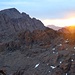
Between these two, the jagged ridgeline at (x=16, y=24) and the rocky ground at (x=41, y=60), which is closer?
the rocky ground at (x=41, y=60)

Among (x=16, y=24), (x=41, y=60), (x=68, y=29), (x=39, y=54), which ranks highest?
(x=41, y=60)

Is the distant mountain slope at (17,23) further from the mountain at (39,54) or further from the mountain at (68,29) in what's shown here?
the mountain at (39,54)

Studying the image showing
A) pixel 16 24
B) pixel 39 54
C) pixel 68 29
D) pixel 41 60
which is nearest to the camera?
pixel 41 60

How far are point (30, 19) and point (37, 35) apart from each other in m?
80.1

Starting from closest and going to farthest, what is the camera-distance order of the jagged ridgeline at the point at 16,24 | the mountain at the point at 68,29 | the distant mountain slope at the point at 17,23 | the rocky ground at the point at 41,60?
1. the rocky ground at the point at 41,60
2. the jagged ridgeline at the point at 16,24
3. the mountain at the point at 68,29
4. the distant mountain slope at the point at 17,23

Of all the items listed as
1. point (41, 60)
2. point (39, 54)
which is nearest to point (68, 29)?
point (39, 54)

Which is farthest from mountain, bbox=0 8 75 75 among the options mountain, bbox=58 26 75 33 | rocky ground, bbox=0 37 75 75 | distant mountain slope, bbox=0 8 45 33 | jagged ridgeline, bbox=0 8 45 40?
mountain, bbox=58 26 75 33

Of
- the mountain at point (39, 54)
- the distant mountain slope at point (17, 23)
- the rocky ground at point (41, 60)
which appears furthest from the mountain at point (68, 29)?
the rocky ground at point (41, 60)

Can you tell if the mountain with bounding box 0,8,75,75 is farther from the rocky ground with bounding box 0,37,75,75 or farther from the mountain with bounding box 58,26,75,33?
the mountain with bounding box 58,26,75,33

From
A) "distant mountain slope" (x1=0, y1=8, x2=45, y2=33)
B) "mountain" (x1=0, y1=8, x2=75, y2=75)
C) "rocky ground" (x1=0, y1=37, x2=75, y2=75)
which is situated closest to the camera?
"rocky ground" (x1=0, y1=37, x2=75, y2=75)

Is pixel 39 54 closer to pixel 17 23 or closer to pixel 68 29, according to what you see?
pixel 68 29

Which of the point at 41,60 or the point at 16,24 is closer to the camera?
the point at 41,60

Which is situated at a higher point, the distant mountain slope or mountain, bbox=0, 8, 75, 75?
mountain, bbox=0, 8, 75, 75

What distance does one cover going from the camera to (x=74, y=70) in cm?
7688
